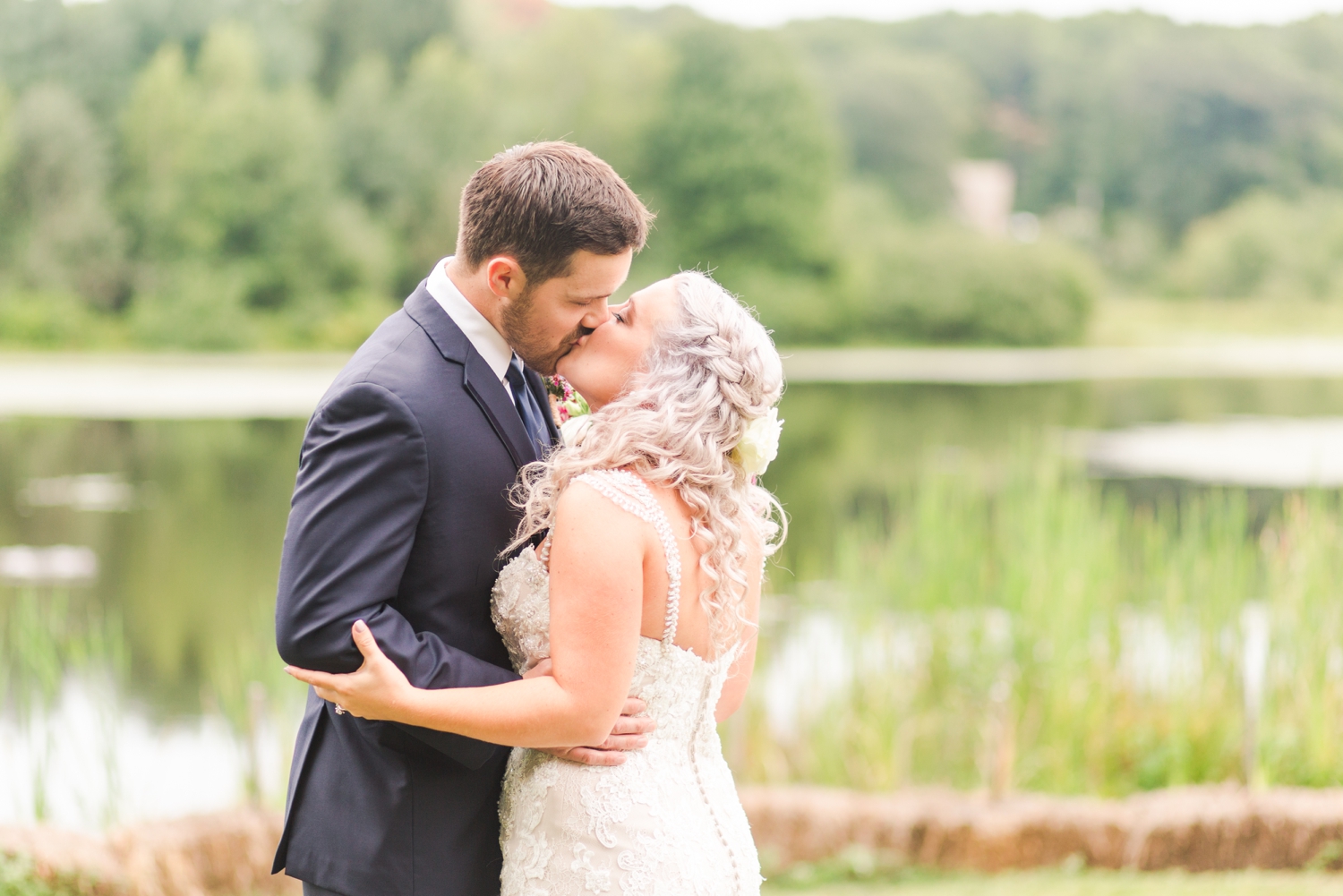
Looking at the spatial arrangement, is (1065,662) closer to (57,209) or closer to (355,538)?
(355,538)

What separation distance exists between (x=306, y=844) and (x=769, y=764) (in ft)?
12.9

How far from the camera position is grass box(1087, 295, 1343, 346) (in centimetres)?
4666

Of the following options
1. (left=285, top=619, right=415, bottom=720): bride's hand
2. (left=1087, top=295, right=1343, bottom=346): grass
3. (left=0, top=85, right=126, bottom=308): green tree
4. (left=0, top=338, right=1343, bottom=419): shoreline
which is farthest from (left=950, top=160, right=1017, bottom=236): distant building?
(left=285, top=619, right=415, bottom=720): bride's hand

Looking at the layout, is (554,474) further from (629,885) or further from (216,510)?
(216,510)

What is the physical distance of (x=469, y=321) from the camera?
6.89 feet

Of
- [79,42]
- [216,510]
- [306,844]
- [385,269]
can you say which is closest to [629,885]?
[306,844]

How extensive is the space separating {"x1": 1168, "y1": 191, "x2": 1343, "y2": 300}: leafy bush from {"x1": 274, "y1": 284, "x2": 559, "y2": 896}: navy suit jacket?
48519mm

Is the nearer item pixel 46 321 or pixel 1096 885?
pixel 1096 885

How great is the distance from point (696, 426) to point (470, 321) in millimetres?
441

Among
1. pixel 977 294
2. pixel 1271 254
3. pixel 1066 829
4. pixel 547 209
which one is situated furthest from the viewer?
pixel 977 294

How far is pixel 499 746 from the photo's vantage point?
2172mm

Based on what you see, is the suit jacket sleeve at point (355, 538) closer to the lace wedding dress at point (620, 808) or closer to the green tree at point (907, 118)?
the lace wedding dress at point (620, 808)

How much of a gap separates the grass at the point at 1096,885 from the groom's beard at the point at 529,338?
3.11m

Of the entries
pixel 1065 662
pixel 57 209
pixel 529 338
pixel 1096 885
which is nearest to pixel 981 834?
pixel 1096 885
